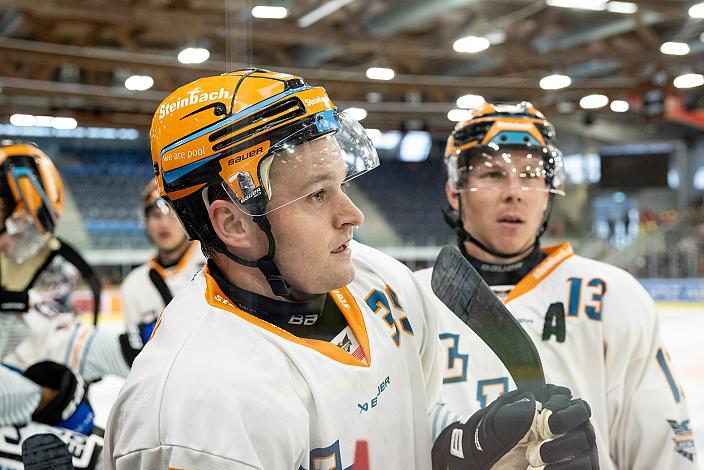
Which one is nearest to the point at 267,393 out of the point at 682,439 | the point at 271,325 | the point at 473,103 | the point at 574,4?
the point at 271,325

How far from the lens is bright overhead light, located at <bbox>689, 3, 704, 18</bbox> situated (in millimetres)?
5061

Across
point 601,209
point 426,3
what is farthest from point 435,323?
point 426,3

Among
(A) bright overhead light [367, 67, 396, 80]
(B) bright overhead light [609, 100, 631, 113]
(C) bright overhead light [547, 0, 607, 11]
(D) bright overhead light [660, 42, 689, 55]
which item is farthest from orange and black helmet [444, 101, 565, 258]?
(A) bright overhead light [367, 67, 396, 80]

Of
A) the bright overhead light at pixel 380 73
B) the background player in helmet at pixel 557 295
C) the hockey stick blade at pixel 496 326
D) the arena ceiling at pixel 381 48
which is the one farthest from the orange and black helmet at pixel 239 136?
the bright overhead light at pixel 380 73

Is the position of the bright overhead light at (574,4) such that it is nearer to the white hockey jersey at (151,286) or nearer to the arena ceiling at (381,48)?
the arena ceiling at (381,48)

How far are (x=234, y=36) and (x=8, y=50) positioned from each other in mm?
6227

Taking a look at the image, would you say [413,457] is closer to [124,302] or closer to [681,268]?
[124,302]

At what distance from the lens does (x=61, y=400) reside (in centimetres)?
158

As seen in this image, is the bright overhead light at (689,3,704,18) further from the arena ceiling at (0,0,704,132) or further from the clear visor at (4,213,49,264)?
the clear visor at (4,213,49,264)

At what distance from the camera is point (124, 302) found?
128 inches

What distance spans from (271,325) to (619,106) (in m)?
6.94

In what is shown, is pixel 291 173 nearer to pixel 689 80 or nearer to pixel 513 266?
pixel 513 266

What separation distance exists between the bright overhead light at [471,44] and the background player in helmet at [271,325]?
837 cm

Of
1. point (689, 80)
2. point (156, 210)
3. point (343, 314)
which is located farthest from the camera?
point (689, 80)
